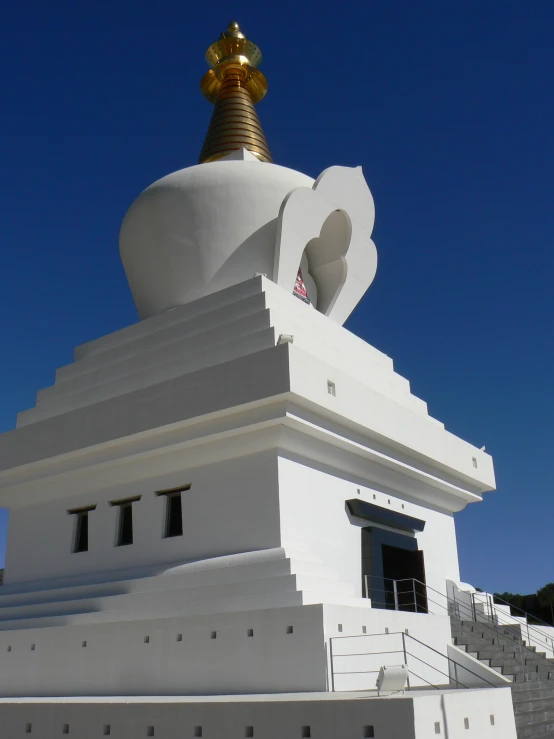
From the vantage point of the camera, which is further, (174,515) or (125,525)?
(125,525)

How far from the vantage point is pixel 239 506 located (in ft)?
42.0

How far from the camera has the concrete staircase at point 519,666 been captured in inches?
452

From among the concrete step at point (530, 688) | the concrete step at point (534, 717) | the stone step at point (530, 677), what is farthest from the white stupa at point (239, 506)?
the stone step at point (530, 677)

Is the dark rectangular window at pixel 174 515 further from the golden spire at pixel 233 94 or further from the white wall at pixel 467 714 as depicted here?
the golden spire at pixel 233 94

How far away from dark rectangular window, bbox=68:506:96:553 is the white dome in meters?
4.43

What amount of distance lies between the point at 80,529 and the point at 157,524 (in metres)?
2.25

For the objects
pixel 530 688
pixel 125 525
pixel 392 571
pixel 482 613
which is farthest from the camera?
pixel 482 613

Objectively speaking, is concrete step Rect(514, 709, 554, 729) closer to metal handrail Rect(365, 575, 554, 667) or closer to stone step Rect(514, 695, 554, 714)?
stone step Rect(514, 695, 554, 714)

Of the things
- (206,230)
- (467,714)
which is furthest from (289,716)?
(206,230)

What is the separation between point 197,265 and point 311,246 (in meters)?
3.14

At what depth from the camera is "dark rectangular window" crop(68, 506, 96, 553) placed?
592 inches

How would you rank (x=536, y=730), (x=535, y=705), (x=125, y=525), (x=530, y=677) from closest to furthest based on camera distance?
(x=536, y=730) < (x=535, y=705) < (x=530, y=677) < (x=125, y=525)

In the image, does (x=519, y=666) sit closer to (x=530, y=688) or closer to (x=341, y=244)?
(x=530, y=688)

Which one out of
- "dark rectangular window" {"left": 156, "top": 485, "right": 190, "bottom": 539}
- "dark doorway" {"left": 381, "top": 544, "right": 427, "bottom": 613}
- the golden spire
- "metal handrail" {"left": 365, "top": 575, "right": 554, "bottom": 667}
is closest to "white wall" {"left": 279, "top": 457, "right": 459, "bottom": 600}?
"dark doorway" {"left": 381, "top": 544, "right": 427, "bottom": 613}
